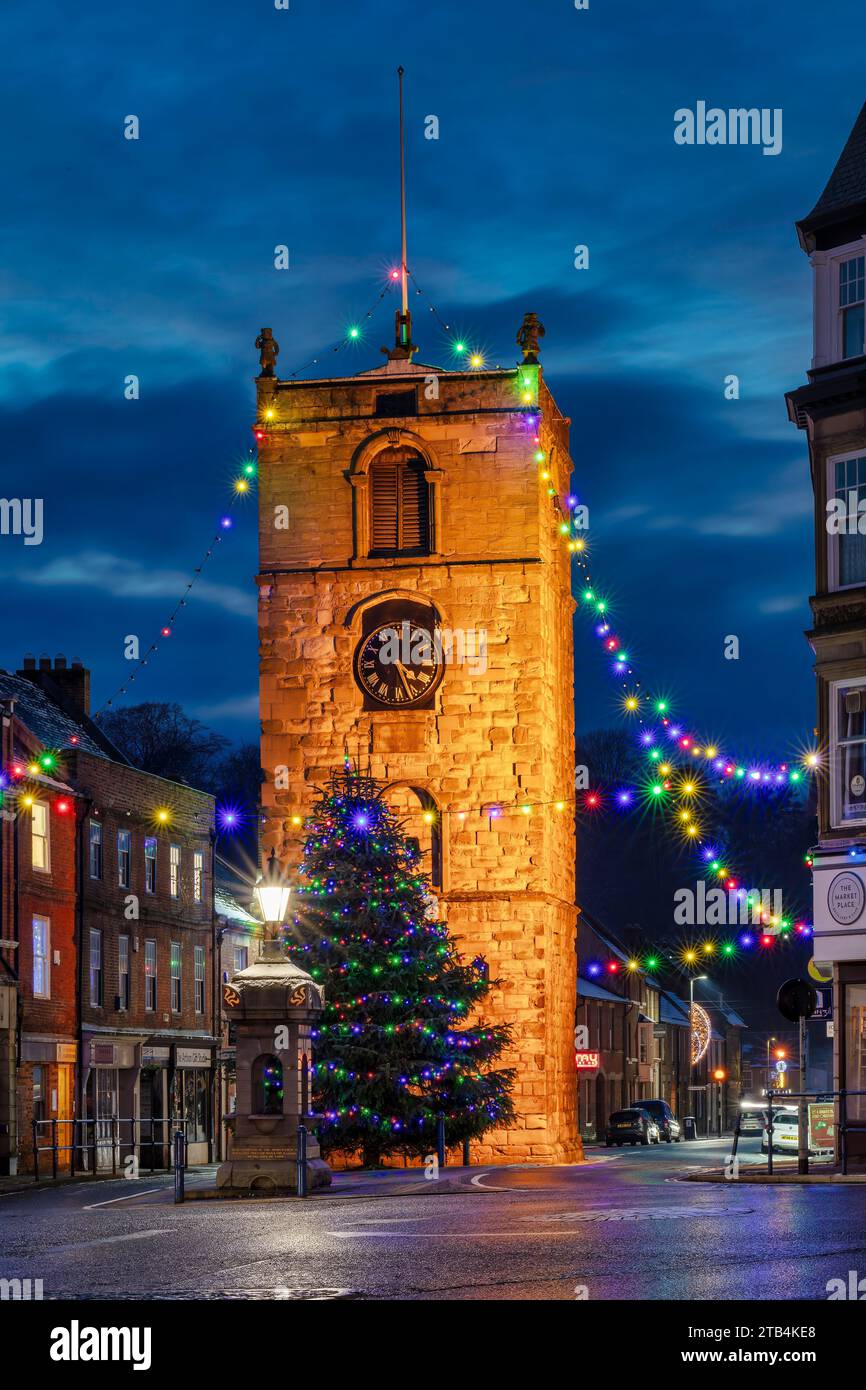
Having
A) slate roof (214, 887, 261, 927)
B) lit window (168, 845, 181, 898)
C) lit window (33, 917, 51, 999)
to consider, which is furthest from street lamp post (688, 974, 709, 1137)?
lit window (33, 917, 51, 999)

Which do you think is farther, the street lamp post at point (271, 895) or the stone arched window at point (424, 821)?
the stone arched window at point (424, 821)

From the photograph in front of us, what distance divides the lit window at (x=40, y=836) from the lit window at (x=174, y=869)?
318 inches

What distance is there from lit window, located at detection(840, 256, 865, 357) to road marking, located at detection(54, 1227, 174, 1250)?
64.6 ft

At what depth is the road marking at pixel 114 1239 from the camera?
1783 cm

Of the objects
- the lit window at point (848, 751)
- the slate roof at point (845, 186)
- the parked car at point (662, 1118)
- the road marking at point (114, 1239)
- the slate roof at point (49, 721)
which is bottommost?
the parked car at point (662, 1118)

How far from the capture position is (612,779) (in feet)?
301

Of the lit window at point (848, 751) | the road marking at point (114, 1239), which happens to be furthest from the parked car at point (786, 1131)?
the road marking at point (114, 1239)

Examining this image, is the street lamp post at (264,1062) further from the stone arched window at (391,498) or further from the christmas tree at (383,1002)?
the stone arched window at (391,498)

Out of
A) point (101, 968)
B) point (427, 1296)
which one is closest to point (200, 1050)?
point (101, 968)

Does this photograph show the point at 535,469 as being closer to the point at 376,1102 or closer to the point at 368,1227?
the point at 376,1102

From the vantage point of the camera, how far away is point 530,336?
159 feet

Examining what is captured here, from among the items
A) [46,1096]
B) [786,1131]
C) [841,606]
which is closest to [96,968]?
[46,1096]

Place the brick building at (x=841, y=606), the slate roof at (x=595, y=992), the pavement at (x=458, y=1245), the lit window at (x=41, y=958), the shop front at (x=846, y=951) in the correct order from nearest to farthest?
the pavement at (x=458, y=1245) → the shop front at (x=846, y=951) → the brick building at (x=841, y=606) → the lit window at (x=41, y=958) → the slate roof at (x=595, y=992)
